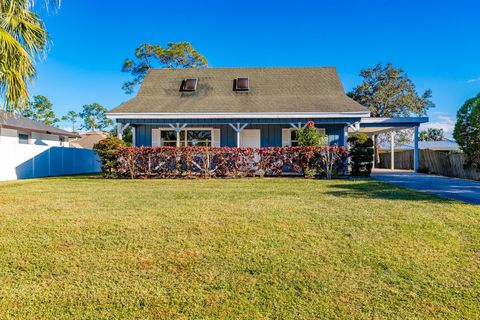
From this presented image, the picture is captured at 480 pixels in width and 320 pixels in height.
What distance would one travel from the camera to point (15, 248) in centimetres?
365

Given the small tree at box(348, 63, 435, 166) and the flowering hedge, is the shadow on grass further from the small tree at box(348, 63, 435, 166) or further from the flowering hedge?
the small tree at box(348, 63, 435, 166)

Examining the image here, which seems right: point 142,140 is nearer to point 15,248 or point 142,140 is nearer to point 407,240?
point 15,248

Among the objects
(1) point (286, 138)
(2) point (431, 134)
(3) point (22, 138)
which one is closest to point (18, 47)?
(1) point (286, 138)

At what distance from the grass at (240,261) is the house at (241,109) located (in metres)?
8.48

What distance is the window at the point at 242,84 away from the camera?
1673 centimetres

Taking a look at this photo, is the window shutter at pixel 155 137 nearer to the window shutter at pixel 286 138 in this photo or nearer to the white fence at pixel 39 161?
the white fence at pixel 39 161

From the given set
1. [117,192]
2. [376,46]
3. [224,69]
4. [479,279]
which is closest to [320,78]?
[224,69]

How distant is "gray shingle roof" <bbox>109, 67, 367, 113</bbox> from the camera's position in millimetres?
14359

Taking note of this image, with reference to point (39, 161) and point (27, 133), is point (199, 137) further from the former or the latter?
point (27, 133)

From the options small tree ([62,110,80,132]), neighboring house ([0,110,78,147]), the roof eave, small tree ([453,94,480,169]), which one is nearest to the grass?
the roof eave

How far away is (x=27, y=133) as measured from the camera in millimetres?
22312

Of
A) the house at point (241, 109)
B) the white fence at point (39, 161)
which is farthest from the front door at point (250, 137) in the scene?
the white fence at point (39, 161)

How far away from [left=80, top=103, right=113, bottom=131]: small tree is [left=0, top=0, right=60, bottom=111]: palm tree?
52.0 meters

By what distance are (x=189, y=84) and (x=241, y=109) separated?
4.40m
